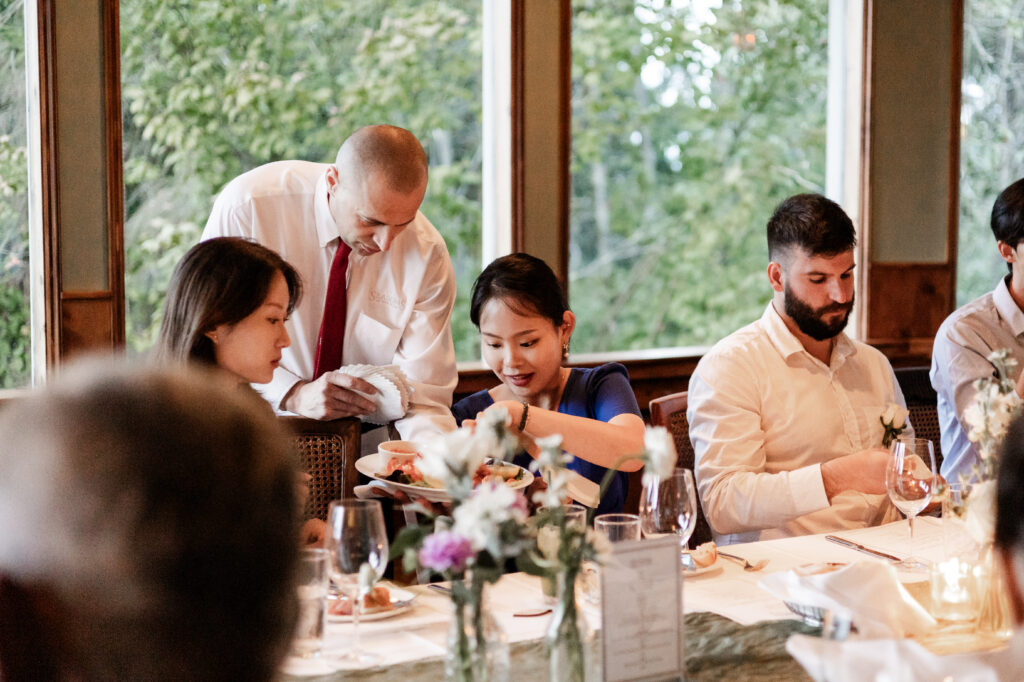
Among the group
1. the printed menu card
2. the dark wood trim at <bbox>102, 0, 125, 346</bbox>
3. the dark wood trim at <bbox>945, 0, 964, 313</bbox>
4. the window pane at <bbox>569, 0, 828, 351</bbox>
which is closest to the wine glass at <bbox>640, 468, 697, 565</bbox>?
the printed menu card

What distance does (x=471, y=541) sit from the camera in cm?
111

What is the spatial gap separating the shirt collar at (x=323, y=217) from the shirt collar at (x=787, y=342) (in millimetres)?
1129

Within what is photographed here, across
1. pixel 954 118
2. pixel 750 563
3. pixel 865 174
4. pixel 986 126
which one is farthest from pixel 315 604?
pixel 986 126

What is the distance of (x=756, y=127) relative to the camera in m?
4.75

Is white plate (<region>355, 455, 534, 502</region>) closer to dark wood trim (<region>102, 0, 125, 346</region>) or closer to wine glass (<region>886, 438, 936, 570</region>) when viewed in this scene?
wine glass (<region>886, 438, 936, 570</region>)

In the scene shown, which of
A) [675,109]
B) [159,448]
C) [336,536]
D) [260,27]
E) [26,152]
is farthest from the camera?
[675,109]

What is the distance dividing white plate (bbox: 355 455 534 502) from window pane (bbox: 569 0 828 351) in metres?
2.11

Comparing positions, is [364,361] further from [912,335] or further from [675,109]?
[912,335]

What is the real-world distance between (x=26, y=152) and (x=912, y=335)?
3751 mm

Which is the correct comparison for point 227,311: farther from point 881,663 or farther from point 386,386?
point 881,663

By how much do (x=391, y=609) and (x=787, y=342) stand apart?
1437 mm

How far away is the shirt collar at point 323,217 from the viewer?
2797 mm

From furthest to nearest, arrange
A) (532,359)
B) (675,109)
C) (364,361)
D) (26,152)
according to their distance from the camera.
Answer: (675,109)
(26,152)
(364,361)
(532,359)

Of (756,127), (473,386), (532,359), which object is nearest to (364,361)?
(532,359)
